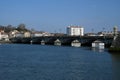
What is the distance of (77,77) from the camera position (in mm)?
28297

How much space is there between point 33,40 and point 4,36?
38.5m

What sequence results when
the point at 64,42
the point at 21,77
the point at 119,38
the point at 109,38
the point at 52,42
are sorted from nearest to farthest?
the point at 21,77
the point at 119,38
the point at 109,38
the point at 64,42
the point at 52,42

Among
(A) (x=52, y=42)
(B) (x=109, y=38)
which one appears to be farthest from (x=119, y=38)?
(A) (x=52, y=42)

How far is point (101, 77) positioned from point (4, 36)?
158 metres

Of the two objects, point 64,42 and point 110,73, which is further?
point 64,42

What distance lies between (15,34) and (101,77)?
162270mm

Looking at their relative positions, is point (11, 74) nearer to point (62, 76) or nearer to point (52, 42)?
point (62, 76)

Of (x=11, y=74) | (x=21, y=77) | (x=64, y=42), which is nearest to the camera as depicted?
(x=21, y=77)

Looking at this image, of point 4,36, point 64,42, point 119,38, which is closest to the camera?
point 119,38

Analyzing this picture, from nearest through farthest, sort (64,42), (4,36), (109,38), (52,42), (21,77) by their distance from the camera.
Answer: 1. (21,77)
2. (109,38)
3. (64,42)
4. (52,42)
5. (4,36)

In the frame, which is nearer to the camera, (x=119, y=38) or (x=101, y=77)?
(x=101, y=77)

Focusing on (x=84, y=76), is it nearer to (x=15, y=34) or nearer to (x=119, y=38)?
(x=119, y=38)

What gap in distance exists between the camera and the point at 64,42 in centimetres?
13212

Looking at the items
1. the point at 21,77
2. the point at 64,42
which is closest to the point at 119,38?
the point at 21,77
